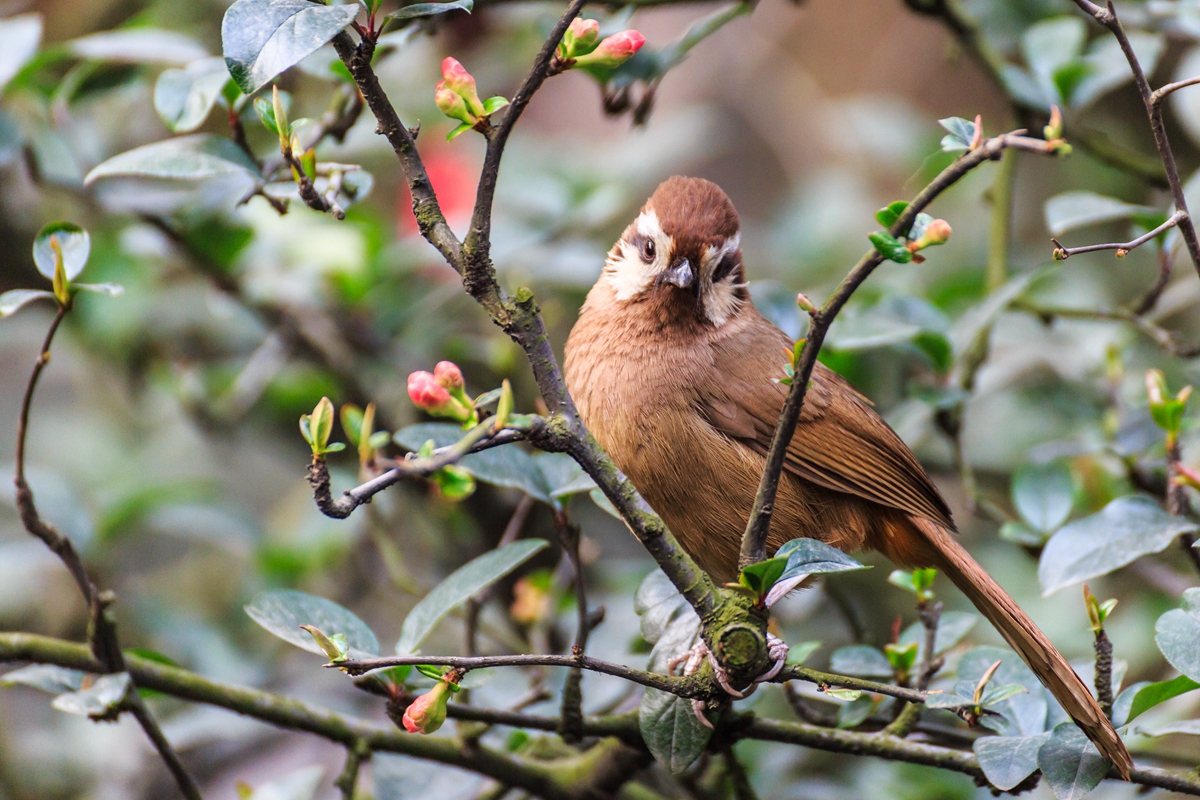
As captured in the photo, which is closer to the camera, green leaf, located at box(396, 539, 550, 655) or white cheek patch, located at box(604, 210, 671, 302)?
green leaf, located at box(396, 539, 550, 655)

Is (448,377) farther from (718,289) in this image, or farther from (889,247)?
(718,289)

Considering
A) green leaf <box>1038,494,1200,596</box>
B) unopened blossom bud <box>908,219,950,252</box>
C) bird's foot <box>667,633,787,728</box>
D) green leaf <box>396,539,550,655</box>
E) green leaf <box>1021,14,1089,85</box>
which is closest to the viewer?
unopened blossom bud <box>908,219,950,252</box>

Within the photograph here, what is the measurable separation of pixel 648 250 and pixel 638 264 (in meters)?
0.06

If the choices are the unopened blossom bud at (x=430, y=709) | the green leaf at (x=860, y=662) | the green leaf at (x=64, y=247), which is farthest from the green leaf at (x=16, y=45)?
the green leaf at (x=860, y=662)

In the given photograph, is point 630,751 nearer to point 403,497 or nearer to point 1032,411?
point 403,497

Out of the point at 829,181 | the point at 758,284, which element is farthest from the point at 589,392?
the point at 829,181

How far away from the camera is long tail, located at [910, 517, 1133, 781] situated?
1.87 metres

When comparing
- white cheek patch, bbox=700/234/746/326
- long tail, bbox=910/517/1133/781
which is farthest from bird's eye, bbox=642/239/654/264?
long tail, bbox=910/517/1133/781

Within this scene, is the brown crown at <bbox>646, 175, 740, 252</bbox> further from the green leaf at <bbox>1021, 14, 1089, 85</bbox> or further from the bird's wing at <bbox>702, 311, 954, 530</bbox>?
the green leaf at <bbox>1021, 14, 1089, 85</bbox>

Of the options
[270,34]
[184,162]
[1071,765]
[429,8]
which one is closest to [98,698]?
[184,162]

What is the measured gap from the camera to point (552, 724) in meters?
2.21

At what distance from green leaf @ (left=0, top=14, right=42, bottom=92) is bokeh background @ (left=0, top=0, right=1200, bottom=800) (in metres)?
0.13

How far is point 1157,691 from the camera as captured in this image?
6.36 ft

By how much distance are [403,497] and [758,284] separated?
1.63 m
